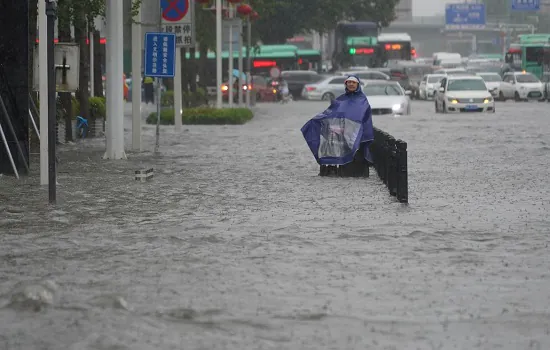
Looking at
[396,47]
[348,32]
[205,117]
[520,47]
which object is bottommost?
[205,117]

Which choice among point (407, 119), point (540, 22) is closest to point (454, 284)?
point (407, 119)

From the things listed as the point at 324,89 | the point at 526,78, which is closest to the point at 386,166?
the point at 526,78

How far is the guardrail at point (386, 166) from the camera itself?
16047 millimetres

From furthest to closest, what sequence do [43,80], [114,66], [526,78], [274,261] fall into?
[526,78] < [114,66] < [43,80] < [274,261]

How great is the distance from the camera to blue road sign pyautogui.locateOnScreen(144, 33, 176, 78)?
A: 1032 inches

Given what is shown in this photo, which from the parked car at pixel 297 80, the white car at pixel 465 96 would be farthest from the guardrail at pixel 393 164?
the parked car at pixel 297 80

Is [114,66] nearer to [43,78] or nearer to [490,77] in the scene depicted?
[43,78]

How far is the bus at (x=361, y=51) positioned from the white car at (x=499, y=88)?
16.7 meters

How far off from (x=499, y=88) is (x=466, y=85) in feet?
72.3

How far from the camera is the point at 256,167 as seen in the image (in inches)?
899

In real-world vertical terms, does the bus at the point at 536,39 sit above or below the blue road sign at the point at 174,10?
above

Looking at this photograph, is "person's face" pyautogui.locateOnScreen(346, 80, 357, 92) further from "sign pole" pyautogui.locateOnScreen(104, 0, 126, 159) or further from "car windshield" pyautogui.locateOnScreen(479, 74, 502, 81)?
"car windshield" pyautogui.locateOnScreen(479, 74, 502, 81)

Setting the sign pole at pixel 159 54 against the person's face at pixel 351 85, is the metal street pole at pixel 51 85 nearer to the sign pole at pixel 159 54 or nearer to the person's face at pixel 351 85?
the person's face at pixel 351 85

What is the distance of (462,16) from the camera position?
415 feet
